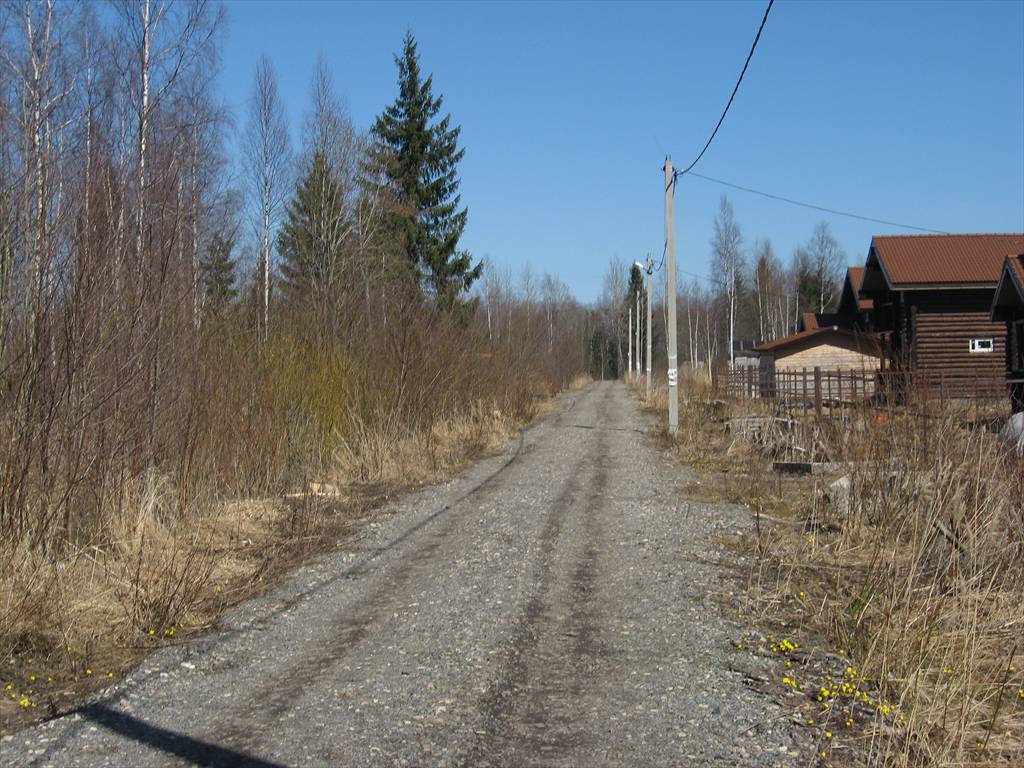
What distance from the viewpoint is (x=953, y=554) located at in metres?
6.74

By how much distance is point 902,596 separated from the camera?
20.8 ft

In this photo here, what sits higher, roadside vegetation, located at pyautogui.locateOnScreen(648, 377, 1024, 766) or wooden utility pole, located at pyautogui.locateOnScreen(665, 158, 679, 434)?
wooden utility pole, located at pyautogui.locateOnScreen(665, 158, 679, 434)

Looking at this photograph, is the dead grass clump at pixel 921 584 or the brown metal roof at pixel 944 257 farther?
the brown metal roof at pixel 944 257

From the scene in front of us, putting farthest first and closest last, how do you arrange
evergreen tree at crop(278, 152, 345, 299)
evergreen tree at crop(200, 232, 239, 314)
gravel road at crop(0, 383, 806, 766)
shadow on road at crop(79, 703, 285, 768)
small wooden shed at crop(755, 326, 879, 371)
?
small wooden shed at crop(755, 326, 879, 371) < evergreen tree at crop(278, 152, 345, 299) < evergreen tree at crop(200, 232, 239, 314) < gravel road at crop(0, 383, 806, 766) < shadow on road at crop(79, 703, 285, 768)

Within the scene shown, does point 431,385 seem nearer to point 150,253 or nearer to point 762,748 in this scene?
point 150,253

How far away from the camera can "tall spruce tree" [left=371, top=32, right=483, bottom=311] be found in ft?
112

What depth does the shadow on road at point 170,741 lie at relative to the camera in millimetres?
4234

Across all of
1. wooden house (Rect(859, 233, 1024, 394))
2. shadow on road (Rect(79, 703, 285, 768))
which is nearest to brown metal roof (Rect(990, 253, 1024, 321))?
wooden house (Rect(859, 233, 1024, 394))

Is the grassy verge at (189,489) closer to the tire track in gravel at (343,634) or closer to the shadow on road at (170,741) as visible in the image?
the shadow on road at (170,741)

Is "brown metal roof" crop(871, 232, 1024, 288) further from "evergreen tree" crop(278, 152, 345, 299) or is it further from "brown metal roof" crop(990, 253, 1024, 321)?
"evergreen tree" crop(278, 152, 345, 299)

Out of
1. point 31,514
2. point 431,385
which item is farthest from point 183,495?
point 431,385

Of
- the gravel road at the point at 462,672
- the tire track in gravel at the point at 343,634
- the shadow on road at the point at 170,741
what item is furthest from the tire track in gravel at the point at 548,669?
the shadow on road at the point at 170,741

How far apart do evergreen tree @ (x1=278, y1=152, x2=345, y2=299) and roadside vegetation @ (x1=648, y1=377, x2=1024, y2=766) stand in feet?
49.4

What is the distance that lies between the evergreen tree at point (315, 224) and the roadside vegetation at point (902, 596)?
15067 mm
